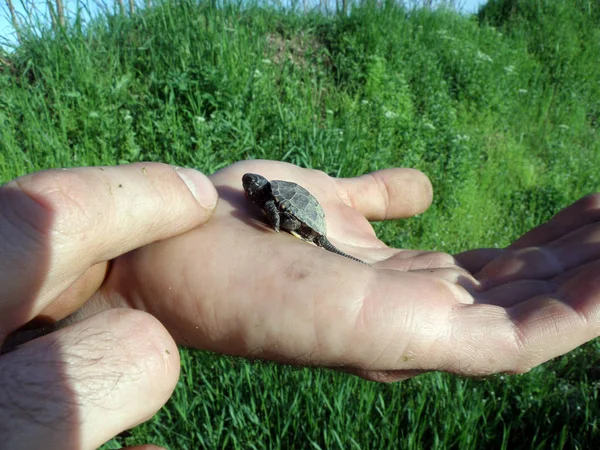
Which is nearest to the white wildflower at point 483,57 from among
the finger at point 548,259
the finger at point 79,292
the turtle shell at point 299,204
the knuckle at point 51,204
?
the turtle shell at point 299,204

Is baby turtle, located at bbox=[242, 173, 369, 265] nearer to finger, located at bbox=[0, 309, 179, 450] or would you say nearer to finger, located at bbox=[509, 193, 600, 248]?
finger, located at bbox=[509, 193, 600, 248]

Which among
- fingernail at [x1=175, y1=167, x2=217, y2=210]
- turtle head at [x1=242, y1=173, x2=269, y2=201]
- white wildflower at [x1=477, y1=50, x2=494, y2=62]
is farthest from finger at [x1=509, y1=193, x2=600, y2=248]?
white wildflower at [x1=477, y1=50, x2=494, y2=62]

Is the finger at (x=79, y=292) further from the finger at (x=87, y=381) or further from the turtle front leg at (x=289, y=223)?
the turtle front leg at (x=289, y=223)

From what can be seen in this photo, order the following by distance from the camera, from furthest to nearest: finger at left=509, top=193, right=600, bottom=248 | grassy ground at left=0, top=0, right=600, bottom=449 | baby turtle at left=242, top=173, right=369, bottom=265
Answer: baby turtle at left=242, top=173, right=369, bottom=265, grassy ground at left=0, top=0, right=600, bottom=449, finger at left=509, top=193, right=600, bottom=248

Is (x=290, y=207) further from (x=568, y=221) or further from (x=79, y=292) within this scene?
(x=568, y=221)

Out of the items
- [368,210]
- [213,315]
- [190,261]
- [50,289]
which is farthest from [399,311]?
[368,210]

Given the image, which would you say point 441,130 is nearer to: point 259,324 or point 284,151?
point 284,151

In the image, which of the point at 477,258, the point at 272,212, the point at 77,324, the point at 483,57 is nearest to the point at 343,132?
the point at 272,212

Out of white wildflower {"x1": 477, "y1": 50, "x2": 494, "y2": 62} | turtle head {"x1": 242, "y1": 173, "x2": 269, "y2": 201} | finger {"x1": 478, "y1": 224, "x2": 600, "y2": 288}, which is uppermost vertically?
white wildflower {"x1": 477, "y1": 50, "x2": 494, "y2": 62}
